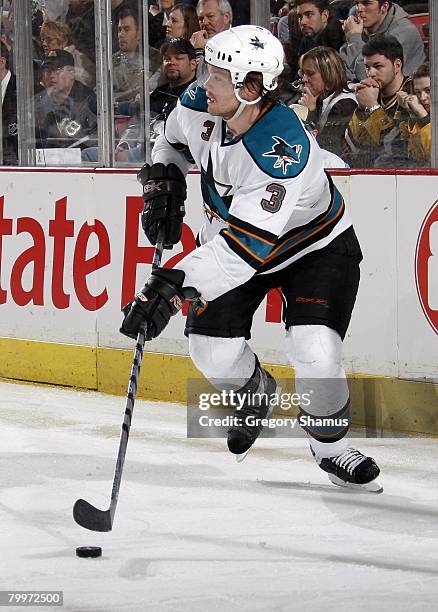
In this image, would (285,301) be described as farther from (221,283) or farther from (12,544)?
(12,544)

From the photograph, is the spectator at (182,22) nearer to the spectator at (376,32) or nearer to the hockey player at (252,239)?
the spectator at (376,32)

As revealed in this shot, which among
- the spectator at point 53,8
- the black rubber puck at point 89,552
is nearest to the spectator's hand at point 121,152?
the spectator at point 53,8

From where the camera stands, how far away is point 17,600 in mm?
3197

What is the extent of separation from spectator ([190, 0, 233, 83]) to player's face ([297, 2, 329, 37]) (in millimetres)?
478

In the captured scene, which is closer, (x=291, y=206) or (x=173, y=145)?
(x=291, y=206)

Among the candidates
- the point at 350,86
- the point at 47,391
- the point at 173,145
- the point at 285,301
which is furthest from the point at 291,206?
the point at 47,391

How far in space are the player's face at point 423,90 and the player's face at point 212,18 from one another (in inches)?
44.0

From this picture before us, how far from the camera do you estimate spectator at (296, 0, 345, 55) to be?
564cm

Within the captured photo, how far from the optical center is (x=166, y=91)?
643 cm

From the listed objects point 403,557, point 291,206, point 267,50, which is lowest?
point 403,557

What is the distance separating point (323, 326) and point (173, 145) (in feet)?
2.73

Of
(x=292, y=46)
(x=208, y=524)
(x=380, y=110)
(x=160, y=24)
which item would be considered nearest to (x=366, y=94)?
(x=380, y=110)

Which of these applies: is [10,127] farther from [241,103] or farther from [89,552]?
[89,552]

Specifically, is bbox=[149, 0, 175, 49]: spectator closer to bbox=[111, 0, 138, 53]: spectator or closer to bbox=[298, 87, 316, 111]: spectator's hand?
bbox=[111, 0, 138, 53]: spectator
